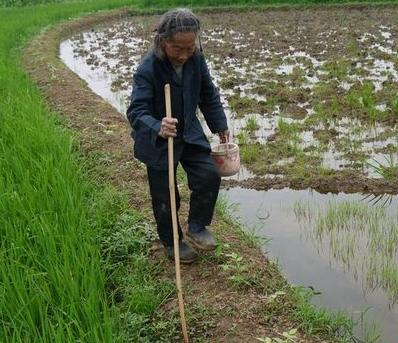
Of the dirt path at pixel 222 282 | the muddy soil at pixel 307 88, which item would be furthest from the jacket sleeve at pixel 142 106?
the muddy soil at pixel 307 88

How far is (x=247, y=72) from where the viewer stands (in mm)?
8516

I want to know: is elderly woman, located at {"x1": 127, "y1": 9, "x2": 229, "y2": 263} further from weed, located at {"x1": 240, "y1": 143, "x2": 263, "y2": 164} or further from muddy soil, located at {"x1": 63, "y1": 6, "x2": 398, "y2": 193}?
weed, located at {"x1": 240, "y1": 143, "x2": 263, "y2": 164}

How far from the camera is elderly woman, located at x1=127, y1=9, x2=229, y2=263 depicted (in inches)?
99.9

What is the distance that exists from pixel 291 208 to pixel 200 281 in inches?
55.6

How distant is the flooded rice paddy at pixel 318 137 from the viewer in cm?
337

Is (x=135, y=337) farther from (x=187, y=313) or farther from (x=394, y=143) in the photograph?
(x=394, y=143)

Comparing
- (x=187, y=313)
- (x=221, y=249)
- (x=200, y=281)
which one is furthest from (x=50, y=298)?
(x=221, y=249)

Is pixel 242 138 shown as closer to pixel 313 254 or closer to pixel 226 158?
pixel 313 254

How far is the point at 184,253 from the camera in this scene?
3.07m

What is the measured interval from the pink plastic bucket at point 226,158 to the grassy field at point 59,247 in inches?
25.6

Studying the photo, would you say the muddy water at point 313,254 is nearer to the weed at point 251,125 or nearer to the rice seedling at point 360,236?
the rice seedling at point 360,236

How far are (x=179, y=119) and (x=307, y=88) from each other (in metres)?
4.48

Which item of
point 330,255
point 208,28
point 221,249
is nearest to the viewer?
point 221,249

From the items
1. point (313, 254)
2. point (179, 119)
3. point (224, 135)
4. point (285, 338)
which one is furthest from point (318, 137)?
point (285, 338)
